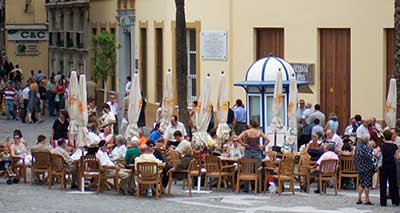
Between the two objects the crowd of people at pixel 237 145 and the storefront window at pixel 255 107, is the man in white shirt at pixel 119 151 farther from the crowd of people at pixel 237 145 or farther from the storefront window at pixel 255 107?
the storefront window at pixel 255 107

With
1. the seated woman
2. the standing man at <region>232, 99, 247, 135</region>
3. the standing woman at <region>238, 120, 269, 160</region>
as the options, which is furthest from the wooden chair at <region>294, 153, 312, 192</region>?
the standing man at <region>232, 99, 247, 135</region>

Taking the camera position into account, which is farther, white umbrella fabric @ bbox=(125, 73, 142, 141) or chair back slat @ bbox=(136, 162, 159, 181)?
white umbrella fabric @ bbox=(125, 73, 142, 141)

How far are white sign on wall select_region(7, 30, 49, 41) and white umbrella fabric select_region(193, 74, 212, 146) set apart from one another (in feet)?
114

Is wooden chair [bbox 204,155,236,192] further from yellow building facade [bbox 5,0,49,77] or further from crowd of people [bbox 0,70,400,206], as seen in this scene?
yellow building facade [bbox 5,0,49,77]

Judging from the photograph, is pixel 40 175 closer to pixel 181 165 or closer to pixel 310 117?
pixel 181 165

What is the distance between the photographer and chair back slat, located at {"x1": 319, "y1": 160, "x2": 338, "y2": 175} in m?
26.3

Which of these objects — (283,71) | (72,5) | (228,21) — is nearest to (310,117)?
(283,71)

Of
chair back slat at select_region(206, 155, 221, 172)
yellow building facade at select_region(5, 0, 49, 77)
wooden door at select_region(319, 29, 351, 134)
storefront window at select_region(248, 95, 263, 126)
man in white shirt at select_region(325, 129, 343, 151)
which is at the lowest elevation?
chair back slat at select_region(206, 155, 221, 172)

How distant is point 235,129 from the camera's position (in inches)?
1399

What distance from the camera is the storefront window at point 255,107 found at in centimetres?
3216

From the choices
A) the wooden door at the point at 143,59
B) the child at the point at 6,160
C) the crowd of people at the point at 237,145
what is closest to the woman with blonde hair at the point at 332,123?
the crowd of people at the point at 237,145

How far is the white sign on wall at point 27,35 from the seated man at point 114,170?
38.6 meters

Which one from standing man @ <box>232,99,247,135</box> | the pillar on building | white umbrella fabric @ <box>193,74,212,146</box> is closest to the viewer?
white umbrella fabric @ <box>193,74,212,146</box>

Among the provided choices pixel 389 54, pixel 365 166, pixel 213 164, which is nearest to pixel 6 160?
pixel 213 164
